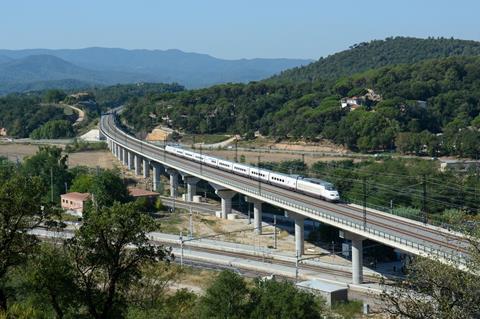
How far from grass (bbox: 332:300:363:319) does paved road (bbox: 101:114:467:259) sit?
400 cm

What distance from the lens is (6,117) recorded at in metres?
166

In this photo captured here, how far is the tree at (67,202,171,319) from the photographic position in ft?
70.3

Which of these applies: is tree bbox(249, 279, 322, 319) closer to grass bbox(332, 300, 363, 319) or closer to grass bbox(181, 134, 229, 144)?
grass bbox(332, 300, 363, 319)

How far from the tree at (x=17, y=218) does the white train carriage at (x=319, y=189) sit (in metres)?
35.4

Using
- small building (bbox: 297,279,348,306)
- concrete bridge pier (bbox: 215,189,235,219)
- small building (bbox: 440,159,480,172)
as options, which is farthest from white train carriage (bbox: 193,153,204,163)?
small building (bbox: 297,279,348,306)

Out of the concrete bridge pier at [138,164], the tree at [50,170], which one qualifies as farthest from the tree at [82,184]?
the concrete bridge pier at [138,164]

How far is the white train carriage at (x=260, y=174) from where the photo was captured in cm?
6656

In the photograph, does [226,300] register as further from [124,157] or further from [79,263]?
[124,157]

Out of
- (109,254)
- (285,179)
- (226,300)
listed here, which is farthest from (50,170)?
(109,254)

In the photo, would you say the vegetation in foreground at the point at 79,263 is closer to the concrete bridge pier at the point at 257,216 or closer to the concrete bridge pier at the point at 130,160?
the concrete bridge pier at the point at 257,216

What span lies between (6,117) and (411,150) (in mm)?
100239

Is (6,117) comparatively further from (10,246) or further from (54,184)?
(10,246)

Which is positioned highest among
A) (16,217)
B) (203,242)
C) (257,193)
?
(16,217)

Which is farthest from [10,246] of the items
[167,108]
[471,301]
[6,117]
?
[6,117]
